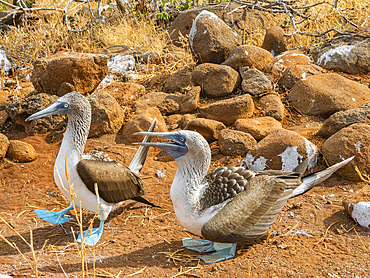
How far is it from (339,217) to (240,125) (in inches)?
81.5

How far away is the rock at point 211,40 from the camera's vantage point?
22.9 ft

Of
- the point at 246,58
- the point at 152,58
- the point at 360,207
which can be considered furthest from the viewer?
the point at 152,58

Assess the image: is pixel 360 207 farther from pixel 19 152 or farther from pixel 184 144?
pixel 19 152

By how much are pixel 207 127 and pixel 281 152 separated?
1.21 m

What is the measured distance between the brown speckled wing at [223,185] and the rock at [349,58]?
4629 millimetres

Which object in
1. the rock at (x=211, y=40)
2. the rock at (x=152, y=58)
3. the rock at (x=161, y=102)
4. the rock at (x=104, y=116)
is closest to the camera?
the rock at (x=104, y=116)

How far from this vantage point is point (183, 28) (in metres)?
9.31

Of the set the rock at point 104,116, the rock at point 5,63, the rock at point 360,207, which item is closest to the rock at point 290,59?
the rock at point 104,116

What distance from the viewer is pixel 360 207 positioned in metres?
3.75

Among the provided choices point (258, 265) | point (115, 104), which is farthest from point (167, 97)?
point (258, 265)

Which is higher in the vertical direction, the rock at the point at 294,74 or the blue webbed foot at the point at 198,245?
the rock at the point at 294,74

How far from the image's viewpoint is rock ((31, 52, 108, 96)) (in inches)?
258

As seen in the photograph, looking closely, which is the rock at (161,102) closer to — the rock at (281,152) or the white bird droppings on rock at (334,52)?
the rock at (281,152)

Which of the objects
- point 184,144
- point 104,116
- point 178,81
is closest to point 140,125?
point 104,116
